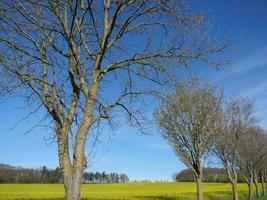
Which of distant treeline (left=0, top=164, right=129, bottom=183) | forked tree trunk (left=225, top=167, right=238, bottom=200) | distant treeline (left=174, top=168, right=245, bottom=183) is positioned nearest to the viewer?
forked tree trunk (left=225, top=167, right=238, bottom=200)

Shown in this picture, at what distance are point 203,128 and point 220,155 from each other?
1052 cm

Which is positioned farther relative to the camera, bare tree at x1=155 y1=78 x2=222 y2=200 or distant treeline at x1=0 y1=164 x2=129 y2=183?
distant treeline at x1=0 y1=164 x2=129 y2=183

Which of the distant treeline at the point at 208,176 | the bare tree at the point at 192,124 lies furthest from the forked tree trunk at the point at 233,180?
the distant treeline at the point at 208,176

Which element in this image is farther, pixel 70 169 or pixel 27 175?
pixel 27 175

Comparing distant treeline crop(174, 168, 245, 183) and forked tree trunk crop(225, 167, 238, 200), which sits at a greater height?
distant treeline crop(174, 168, 245, 183)

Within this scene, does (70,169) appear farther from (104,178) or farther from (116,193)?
(104,178)

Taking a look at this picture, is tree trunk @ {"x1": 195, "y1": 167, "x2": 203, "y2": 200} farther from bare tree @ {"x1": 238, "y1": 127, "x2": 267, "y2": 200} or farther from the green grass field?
the green grass field

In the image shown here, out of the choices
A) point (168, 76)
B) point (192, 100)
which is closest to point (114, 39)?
point (168, 76)

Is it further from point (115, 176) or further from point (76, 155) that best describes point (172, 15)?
point (115, 176)

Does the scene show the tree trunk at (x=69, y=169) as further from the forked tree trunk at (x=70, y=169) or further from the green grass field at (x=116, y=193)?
the green grass field at (x=116, y=193)

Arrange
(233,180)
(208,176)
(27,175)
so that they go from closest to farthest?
1. (233,180)
2. (27,175)
3. (208,176)

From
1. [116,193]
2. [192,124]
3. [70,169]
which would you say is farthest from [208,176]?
[70,169]

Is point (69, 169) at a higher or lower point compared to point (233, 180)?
lower

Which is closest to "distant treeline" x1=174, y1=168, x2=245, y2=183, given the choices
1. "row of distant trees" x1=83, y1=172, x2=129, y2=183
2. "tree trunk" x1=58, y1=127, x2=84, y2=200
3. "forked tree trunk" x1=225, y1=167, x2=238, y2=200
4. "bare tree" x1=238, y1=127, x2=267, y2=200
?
"row of distant trees" x1=83, y1=172, x2=129, y2=183
